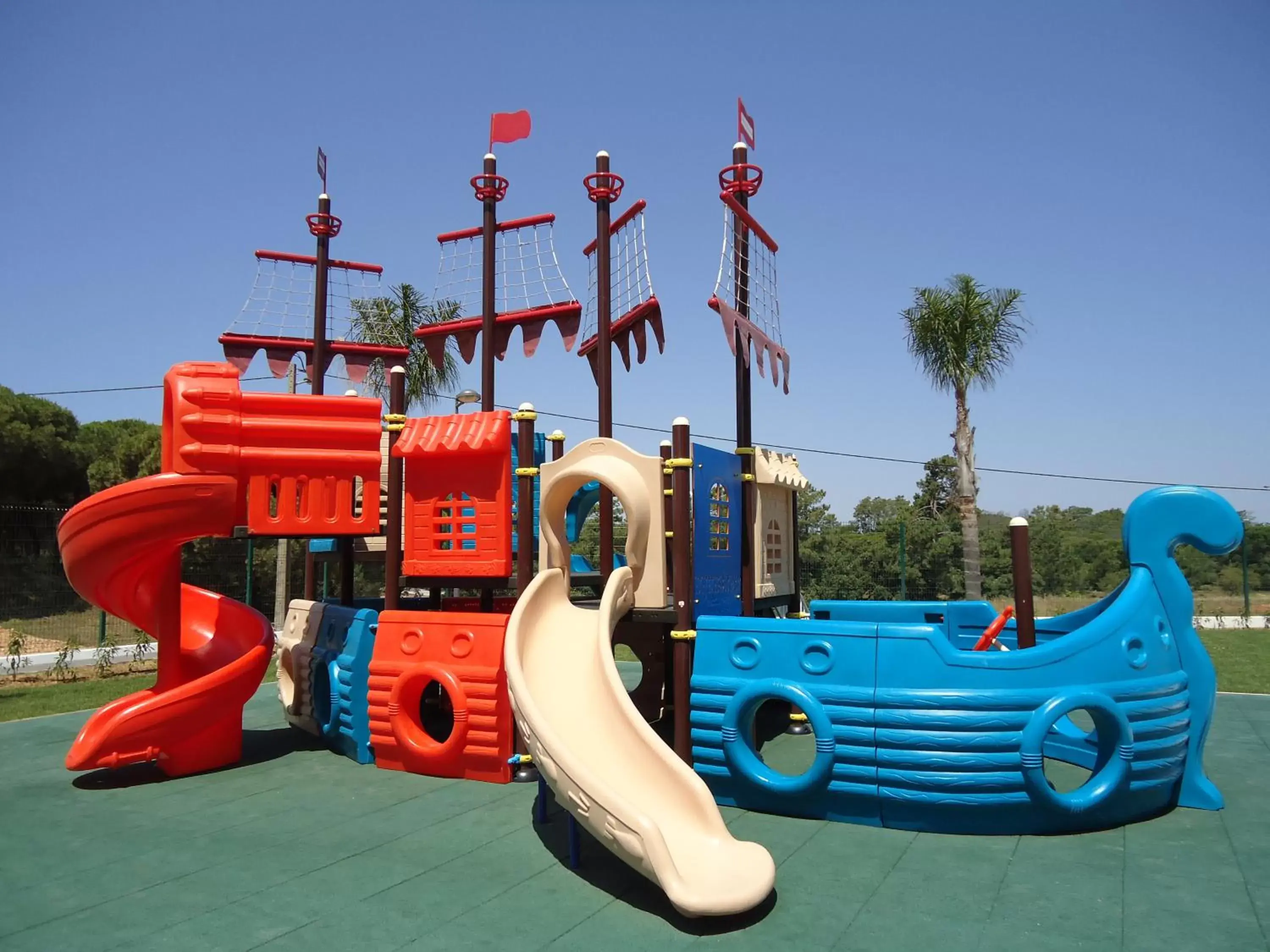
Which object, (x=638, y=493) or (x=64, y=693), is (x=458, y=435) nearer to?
(x=638, y=493)

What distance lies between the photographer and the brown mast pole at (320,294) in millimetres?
10992

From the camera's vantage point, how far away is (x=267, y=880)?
5.43 metres

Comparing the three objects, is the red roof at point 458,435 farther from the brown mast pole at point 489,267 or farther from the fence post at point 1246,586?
the fence post at point 1246,586

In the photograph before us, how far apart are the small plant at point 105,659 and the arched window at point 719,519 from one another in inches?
481

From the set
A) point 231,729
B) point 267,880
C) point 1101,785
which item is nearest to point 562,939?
point 267,880

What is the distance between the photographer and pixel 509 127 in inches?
397

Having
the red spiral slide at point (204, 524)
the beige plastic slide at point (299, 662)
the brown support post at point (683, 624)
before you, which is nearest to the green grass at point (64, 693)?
the beige plastic slide at point (299, 662)

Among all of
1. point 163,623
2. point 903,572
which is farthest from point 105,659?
point 903,572

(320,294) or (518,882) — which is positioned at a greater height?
(320,294)

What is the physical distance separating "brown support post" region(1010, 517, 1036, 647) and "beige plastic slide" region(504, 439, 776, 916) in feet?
9.42

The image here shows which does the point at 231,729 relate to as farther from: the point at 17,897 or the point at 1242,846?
the point at 1242,846

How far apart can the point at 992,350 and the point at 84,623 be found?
67.8ft

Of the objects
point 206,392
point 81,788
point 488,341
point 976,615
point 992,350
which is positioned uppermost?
point 992,350

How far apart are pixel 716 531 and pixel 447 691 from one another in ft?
9.65
